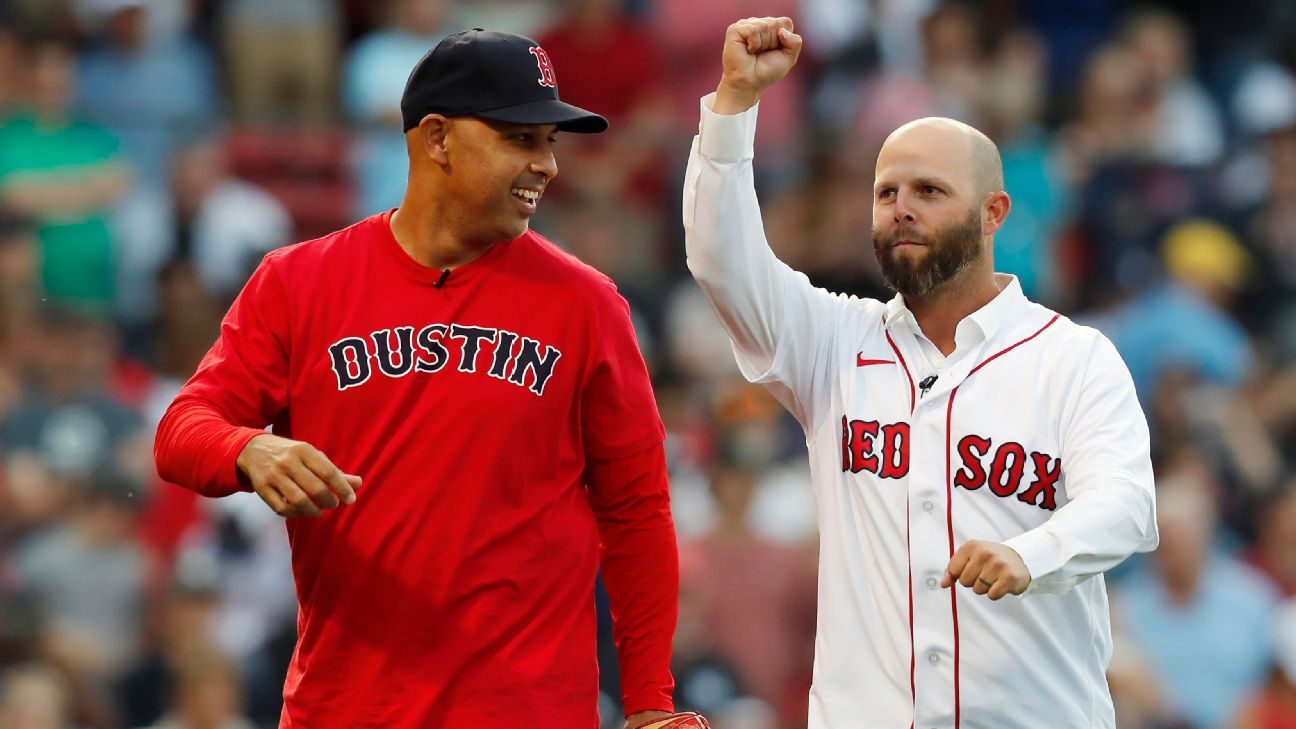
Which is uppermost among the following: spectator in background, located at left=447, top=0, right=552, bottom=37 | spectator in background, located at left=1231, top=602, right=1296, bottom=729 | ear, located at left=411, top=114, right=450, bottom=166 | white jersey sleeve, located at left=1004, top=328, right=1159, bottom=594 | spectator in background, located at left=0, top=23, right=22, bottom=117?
spectator in background, located at left=447, top=0, right=552, bottom=37

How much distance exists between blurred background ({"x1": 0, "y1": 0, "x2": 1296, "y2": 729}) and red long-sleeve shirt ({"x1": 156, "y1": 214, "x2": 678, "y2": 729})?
11.3 ft

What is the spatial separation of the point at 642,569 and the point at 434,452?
59cm

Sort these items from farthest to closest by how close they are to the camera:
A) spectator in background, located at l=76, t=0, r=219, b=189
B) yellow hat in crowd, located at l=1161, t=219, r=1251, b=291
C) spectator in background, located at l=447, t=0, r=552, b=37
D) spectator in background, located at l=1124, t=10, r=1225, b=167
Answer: spectator in background, located at l=1124, t=10, r=1225, b=167, spectator in background, located at l=447, t=0, r=552, b=37, yellow hat in crowd, located at l=1161, t=219, r=1251, b=291, spectator in background, located at l=76, t=0, r=219, b=189

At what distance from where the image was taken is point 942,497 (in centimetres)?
436

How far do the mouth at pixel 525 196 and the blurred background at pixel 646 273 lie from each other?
378 centimetres

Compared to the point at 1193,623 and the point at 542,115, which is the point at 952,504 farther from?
the point at 1193,623

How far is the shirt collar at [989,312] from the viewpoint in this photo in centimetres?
452

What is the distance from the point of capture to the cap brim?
13.9 feet

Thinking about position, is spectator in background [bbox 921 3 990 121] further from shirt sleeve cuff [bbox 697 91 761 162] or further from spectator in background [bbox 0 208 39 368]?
shirt sleeve cuff [bbox 697 91 761 162]

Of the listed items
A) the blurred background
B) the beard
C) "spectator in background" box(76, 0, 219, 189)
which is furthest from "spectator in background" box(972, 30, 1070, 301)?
the beard

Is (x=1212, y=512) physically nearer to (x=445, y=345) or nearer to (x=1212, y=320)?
(x=1212, y=320)

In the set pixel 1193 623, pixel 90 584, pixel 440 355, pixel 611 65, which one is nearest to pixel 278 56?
pixel 611 65

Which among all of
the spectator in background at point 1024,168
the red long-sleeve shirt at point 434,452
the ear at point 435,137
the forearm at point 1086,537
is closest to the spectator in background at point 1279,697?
the spectator in background at point 1024,168

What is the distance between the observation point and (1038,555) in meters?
3.89
